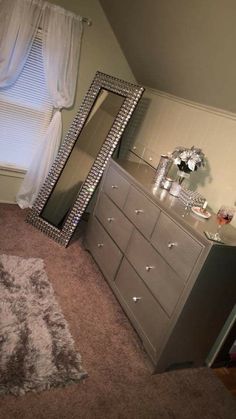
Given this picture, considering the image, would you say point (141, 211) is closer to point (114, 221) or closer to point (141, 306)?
point (114, 221)

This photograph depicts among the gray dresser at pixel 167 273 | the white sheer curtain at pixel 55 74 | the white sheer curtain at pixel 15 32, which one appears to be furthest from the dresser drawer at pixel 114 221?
the white sheer curtain at pixel 15 32

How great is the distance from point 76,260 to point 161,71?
185 centimetres

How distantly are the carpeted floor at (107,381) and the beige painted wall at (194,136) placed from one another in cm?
113

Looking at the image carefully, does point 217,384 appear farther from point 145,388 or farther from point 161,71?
point 161,71

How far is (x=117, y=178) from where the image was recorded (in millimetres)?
2676

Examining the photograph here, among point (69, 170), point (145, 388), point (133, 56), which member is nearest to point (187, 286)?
point (145, 388)

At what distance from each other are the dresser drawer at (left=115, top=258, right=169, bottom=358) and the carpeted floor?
0.14 meters

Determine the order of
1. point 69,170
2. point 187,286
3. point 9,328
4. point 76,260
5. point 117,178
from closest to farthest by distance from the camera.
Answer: point 187,286, point 9,328, point 117,178, point 76,260, point 69,170

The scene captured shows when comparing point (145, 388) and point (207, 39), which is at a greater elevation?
point (207, 39)

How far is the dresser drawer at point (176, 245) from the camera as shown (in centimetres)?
179

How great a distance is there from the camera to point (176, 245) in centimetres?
191

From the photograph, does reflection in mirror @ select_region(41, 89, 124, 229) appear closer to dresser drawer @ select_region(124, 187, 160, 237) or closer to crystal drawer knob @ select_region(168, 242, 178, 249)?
dresser drawer @ select_region(124, 187, 160, 237)

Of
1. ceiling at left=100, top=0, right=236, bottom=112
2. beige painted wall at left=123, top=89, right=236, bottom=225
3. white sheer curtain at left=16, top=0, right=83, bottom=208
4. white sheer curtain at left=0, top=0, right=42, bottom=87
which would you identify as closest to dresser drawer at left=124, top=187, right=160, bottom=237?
beige painted wall at left=123, top=89, right=236, bottom=225

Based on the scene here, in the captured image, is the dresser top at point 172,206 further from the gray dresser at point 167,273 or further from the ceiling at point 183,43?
A: the ceiling at point 183,43
